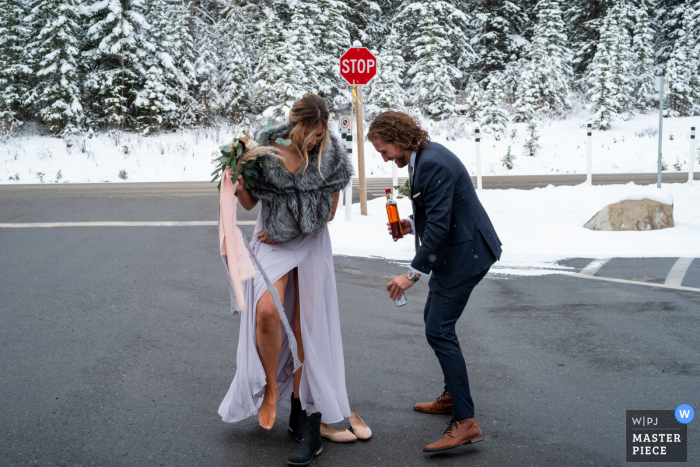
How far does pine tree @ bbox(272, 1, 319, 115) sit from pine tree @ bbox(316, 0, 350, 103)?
10.4 feet

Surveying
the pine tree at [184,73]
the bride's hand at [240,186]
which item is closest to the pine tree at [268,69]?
the pine tree at [184,73]

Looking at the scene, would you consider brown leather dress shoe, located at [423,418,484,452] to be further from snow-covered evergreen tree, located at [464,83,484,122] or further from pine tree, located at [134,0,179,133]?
pine tree, located at [134,0,179,133]

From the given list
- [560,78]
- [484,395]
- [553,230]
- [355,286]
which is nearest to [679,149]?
[560,78]

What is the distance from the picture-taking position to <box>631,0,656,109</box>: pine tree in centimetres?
3328

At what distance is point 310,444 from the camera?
3314 mm

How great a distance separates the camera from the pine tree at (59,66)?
26931 millimetres

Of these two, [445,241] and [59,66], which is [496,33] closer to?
[59,66]

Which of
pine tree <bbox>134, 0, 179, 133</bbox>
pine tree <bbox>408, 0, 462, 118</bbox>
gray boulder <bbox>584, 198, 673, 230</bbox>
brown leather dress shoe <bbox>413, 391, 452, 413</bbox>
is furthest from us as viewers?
pine tree <bbox>408, 0, 462, 118</bbox>

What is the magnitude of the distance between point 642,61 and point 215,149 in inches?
970

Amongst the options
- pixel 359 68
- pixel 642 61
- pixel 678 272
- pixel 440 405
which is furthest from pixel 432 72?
pixel 440 405

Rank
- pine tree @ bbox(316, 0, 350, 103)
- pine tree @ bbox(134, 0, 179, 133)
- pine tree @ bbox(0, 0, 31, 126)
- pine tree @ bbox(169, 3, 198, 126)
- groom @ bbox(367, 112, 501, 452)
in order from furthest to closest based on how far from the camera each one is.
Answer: pine tree @ bbox(316, 0, 350, 103), pine tree @ bbox(169, 3, 198, 126), pine tree @ bbox(134, 0, 179, 133), pine tree @ bbox(0, 0, 31, 126), groom @ bbox(367, 112, 501, 452)

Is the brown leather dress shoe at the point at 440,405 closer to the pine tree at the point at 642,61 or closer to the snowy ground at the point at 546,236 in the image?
the snowy ground at the point at 546,236

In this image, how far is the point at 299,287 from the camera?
3.51 m

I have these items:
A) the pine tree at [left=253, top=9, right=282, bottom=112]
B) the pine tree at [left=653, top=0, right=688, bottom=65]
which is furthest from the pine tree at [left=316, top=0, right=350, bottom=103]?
the pine tree at [left=653, top=0, right=688, bottom=65]
